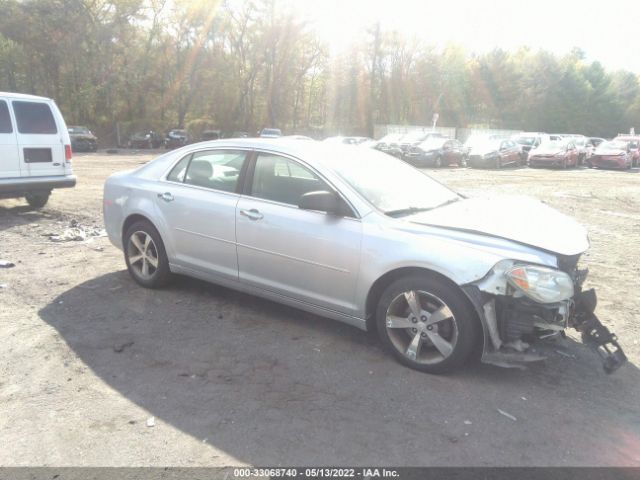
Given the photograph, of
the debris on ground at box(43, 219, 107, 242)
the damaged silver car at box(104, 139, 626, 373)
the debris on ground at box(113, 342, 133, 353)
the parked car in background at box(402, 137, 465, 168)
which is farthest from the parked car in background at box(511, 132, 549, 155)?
the debris on ground at box(113, 342, 133, 353)

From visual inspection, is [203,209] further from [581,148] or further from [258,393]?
[581,148]

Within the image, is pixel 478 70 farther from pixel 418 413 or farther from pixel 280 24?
pixel 418 413

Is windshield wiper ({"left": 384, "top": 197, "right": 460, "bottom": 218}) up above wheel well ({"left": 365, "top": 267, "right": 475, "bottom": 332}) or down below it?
above

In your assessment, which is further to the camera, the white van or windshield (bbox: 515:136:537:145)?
windshield (bbox: 515:136:537:145)

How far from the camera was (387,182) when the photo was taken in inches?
172

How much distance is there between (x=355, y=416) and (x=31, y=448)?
1812mm

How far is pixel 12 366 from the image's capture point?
3.73m

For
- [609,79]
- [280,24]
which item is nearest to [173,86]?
[280,24]

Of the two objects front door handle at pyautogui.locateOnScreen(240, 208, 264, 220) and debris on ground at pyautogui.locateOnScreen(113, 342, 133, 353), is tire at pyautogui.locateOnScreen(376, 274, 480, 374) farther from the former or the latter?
debris on ground at pyautogui.locateOnScreen(113, 342, 133, 353)

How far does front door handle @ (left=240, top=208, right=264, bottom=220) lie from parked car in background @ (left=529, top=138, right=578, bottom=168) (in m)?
25.2

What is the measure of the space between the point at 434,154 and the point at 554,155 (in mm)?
6012

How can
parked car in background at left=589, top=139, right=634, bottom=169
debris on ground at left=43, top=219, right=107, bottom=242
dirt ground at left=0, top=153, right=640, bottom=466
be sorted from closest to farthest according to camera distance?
dirt ground at left=0, top=153, right=640, bottom=466 → debris on ground at left=43, top=219, right=107, bottom=242 → parked car in background at left=589, top=139, right=634, bottom=169

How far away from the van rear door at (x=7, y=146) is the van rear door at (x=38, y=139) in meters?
0.09

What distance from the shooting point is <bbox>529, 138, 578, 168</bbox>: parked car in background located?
26.1 m
